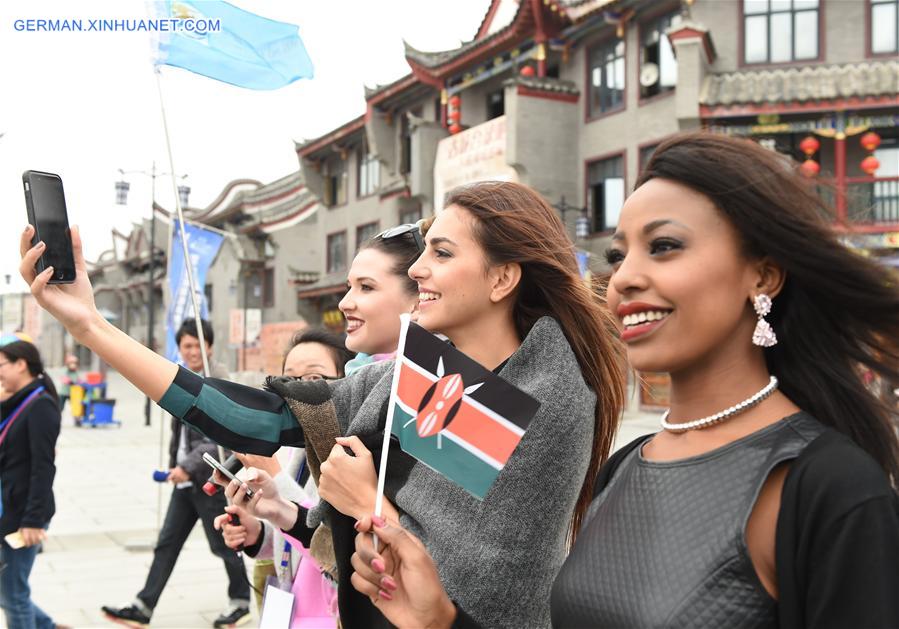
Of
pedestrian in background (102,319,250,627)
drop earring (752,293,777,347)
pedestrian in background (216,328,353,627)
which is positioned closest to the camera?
drop earring (752,293,777,347)

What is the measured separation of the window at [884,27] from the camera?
701 inches

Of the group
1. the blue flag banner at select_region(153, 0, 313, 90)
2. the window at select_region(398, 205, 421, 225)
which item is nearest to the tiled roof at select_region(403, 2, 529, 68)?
the window at select_region(398, 205, 421, 225)

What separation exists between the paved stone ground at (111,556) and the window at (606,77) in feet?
41.6

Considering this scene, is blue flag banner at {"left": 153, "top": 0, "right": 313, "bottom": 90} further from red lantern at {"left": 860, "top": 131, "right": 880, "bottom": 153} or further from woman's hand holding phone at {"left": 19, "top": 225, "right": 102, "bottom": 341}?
red lantern at {"left": 860, "top": 131, "right": 880, "bottom": 153}

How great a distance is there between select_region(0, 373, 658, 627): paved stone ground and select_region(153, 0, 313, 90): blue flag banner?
407cm

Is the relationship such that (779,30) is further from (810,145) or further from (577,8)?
(577,8)

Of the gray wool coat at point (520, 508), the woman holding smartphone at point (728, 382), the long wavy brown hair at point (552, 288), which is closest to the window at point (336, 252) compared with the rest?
Result: the long wavy brown hair at point (552, 288)

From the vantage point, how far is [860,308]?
1.57 m

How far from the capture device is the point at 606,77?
2070 cm

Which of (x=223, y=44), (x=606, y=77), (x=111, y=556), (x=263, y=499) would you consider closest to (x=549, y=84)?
(x=606, y=77)

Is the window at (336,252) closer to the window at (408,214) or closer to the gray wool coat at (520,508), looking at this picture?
the window at (408,214)

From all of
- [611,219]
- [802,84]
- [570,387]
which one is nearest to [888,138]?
[802,84]

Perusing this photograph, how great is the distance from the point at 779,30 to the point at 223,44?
1773cm

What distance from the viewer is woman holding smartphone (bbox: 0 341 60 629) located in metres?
4.97
